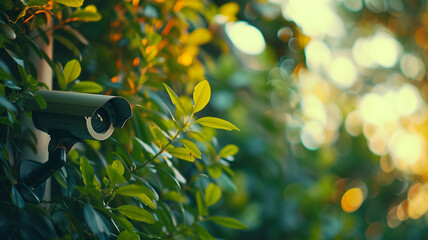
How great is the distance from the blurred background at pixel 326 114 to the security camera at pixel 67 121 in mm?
844

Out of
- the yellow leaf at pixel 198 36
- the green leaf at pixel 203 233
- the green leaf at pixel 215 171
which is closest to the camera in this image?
the green leaf at pixel 203 233

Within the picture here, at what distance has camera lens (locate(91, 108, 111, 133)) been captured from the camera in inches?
30.3

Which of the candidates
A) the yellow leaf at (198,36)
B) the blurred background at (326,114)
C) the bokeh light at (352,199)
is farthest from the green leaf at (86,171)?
the bokeh light at (352,199)

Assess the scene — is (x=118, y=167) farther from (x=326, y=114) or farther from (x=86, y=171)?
(x=326, y=114)

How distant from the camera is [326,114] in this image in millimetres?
2686

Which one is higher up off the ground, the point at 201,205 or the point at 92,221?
the point at 92,221

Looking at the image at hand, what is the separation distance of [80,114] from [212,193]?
484mm

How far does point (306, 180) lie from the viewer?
238 cm

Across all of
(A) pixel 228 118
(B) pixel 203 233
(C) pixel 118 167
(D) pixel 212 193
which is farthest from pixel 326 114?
(C) pixel 118 167

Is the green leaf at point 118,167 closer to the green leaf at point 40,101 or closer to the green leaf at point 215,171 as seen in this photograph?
the green leaf at point 40,101

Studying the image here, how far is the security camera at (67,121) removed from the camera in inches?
28.6

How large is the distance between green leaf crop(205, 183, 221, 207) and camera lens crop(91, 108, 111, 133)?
0.39m

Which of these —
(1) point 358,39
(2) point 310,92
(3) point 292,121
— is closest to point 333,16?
(1) point 358,39

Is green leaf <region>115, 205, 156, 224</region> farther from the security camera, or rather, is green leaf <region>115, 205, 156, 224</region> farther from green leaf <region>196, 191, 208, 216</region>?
green leaf <region>196, 191, 208, 216</region>
